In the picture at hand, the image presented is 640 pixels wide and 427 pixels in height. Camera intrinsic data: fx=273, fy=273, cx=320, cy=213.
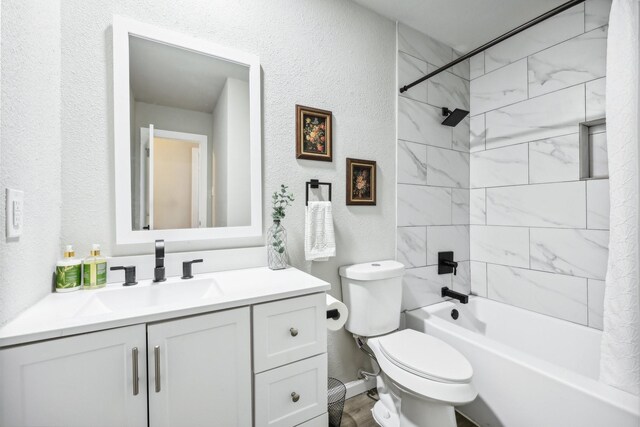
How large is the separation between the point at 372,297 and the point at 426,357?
384 millimetres

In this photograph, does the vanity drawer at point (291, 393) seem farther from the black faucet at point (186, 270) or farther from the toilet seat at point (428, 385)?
the black faucet at point (186, 270)

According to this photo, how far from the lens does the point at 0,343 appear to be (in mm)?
625

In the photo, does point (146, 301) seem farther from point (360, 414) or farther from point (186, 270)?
point (360, 414)

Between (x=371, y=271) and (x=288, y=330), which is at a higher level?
(x=371, y=271)

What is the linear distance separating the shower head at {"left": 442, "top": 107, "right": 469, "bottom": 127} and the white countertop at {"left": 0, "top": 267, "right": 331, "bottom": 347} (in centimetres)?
163

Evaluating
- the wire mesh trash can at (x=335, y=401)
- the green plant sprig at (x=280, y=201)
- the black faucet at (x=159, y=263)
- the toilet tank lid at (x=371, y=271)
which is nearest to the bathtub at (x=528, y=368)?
the toilet tank lid at (x=371, y=271)

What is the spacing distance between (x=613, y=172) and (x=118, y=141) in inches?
82.9

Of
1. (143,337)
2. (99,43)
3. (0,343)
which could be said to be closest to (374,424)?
(143,337)

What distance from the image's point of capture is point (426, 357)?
128 cm

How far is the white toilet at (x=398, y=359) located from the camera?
3.74 feet

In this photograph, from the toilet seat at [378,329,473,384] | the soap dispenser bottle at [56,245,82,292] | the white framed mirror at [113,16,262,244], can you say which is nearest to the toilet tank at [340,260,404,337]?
the toilet seat at [378,329,473,384]

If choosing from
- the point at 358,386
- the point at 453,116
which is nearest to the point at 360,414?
the point at 358,386

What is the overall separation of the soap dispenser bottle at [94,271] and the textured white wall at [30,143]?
0.10m

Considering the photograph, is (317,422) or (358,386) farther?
(358,386)
